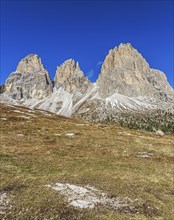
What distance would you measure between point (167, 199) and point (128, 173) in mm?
7786

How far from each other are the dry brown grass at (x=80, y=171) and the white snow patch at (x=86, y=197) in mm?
953

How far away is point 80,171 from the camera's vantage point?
33.8m

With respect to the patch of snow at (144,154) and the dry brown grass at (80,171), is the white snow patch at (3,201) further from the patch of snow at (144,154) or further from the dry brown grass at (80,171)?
the patch of snow at (144,154)

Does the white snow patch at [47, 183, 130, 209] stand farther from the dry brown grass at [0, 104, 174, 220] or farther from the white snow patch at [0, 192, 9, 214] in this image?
the white snow patch at [0, 192, 9, 214]

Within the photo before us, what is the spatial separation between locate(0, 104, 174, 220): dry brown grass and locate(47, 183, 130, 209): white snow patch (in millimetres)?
953

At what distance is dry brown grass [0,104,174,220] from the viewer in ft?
72.7

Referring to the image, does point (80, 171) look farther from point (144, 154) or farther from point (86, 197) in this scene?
point (144, 154)

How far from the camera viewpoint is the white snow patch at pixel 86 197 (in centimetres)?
2362

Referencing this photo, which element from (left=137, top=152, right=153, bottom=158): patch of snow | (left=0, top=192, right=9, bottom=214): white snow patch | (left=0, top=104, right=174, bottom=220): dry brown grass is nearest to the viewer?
(left=0, top=192, right=9, bottom=214): white snow patch

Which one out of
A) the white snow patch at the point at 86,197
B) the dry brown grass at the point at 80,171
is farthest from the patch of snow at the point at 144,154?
the white snow patch at the point at 86,197

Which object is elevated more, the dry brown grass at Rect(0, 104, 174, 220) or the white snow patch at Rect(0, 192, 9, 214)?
the dry brown grass at Rect(0, 104, 174, 220)

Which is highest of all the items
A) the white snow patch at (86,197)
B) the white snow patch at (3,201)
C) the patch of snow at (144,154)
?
the patch of snow at (144,154)

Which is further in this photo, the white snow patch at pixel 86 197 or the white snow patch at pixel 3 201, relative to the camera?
the white snow patch at pixel 86 197

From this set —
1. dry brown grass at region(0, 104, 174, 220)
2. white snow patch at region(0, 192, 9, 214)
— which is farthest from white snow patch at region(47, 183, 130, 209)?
white snow patch at region(0, 192, 9, 214)
